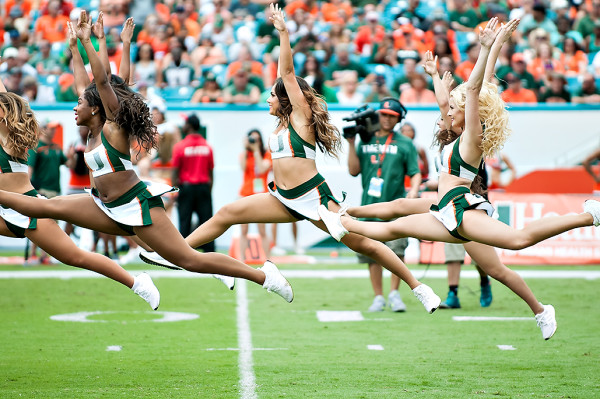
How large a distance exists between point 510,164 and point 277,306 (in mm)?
5947

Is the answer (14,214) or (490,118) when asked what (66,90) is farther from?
(490,118)

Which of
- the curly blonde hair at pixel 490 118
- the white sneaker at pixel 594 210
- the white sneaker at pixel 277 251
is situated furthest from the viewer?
the white sneaker at pixel 277 251

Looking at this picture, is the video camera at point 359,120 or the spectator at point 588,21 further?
the spectator at point 588,21

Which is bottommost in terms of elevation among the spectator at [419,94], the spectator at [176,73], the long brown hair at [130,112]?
the long brown hair at [130,112]

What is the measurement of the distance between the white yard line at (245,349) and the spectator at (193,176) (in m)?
2.54

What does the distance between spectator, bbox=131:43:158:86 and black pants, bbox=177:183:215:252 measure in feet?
15.8

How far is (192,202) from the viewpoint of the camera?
13695mm

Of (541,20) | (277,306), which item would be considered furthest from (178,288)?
(541,20)

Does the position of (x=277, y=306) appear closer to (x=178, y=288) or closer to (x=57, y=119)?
(x=178, y=288)

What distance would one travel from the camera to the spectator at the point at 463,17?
65.4 feet

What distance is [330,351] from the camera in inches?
291

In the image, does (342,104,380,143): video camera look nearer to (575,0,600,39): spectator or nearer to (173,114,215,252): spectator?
(173,114,215,252): spectator

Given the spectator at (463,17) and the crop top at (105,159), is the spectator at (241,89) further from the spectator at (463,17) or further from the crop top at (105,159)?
the crop top at (105,159)

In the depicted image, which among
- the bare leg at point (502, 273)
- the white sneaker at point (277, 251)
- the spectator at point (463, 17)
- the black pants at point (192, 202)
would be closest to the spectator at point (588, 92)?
the spectator at point (463, 17)
